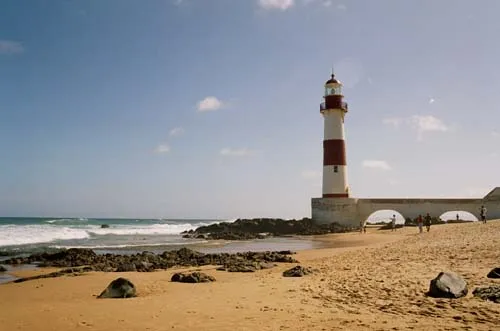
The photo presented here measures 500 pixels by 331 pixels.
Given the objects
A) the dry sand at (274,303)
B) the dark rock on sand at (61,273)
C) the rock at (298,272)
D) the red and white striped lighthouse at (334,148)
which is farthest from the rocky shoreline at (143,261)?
the red and white striped lighthouse at (334,148)

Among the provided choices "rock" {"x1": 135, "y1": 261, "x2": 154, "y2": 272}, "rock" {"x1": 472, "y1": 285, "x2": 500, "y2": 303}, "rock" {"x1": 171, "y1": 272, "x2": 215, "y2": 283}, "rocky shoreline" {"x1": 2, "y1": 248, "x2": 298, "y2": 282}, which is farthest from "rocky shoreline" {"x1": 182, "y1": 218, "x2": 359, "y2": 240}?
"rock" {"x1": 472, "y1": 285, "x2": 500, "y2": 303}

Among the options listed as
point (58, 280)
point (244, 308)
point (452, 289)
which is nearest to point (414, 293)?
point (452, 289)

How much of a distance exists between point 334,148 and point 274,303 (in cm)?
3086

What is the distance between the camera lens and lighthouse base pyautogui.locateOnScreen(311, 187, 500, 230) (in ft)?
121

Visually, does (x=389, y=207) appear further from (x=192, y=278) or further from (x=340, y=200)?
(x=192, y=278)

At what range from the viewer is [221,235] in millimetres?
38938

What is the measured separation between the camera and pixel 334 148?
3850 centimetres

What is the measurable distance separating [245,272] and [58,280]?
5540mm

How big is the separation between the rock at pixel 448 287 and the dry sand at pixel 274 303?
156mm

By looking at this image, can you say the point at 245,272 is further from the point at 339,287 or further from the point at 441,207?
the point at 441,207

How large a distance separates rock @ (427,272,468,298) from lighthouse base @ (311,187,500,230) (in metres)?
30.2

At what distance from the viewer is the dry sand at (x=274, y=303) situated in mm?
6980

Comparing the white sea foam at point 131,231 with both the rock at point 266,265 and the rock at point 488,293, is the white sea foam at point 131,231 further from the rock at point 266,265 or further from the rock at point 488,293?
the rock at point 488,293

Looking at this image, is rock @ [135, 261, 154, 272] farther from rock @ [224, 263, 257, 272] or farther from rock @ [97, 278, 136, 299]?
rock @ [97, 278, 136, 299]
